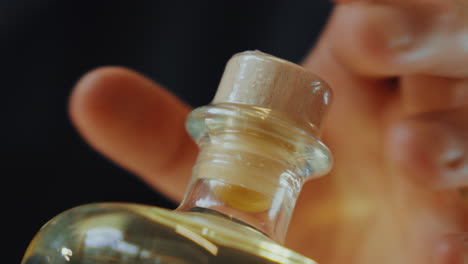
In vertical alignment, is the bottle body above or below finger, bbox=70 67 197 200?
below

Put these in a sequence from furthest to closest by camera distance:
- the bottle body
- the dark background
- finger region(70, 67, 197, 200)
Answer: the dark background → finger region(70, 67, 197, 200) → the bottle body

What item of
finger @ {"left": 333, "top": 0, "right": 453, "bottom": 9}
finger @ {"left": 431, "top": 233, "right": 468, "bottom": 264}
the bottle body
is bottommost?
the bottle body

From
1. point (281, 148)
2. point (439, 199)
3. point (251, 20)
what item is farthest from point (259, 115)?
point (251, 20)

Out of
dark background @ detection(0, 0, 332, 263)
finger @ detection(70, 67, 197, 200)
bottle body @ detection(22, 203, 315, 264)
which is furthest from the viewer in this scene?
dark background @ detection(0, 0, 332, 263)

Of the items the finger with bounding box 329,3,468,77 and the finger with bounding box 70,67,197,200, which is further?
the finger with bounding box 70,67,197,200

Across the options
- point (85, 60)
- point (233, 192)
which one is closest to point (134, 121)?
point (233, 192)

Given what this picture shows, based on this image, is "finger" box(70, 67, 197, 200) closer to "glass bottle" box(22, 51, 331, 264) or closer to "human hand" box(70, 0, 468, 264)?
"human hand" box(70, 0, 468, 264)

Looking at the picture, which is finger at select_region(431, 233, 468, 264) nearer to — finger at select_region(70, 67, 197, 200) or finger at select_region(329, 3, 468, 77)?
finger at select_region(329, 3, 468, 77)

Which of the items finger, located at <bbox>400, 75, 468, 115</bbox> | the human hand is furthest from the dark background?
finger, located at <bbox>400, 75, 468, 115</bbox>
